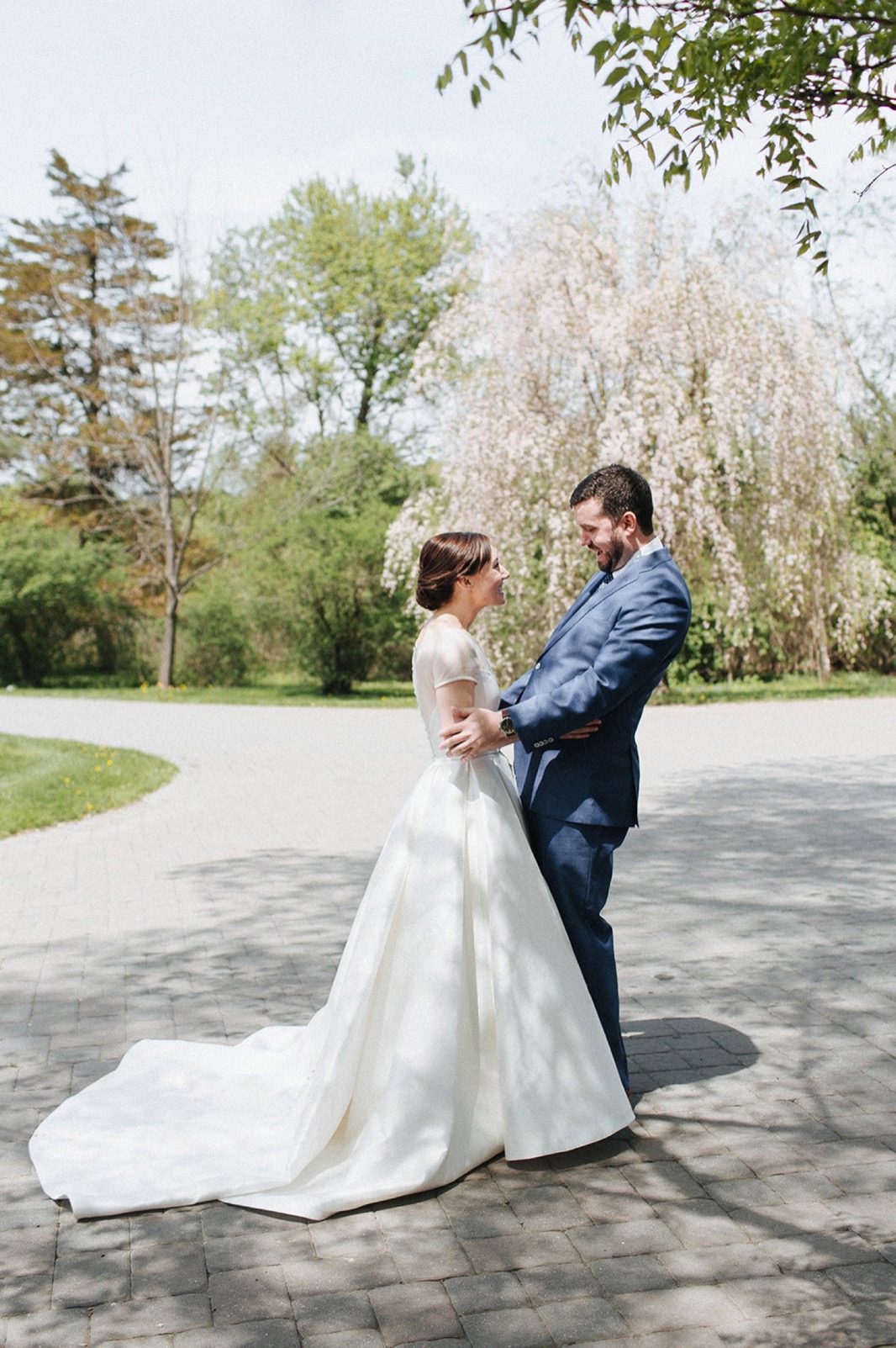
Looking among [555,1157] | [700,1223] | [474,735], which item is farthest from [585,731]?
[700,1223]

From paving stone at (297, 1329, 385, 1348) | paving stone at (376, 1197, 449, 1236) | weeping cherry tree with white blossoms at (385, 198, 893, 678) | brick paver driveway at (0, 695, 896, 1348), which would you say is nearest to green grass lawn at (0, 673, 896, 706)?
weeping cherry tree with white blossoms at (385, 198, 893, 678)

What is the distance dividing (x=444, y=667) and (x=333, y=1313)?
5.83 ft

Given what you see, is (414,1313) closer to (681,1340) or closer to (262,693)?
(681,1340)

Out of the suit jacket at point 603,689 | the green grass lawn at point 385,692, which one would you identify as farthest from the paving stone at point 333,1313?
the green grass lawn at point 385,692

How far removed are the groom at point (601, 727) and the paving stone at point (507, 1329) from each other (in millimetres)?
1233

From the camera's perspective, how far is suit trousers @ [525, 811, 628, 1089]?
3920 mm

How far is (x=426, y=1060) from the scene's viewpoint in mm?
3586

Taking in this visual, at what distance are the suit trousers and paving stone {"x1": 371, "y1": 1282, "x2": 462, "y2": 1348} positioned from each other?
1120 mm

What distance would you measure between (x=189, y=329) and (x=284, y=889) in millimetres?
23293

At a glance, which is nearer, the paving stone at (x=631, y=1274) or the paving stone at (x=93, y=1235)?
the paving stone at (x=631, y=1274)

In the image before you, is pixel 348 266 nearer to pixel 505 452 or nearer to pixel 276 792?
pixel 505 452

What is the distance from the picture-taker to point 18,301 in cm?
3822

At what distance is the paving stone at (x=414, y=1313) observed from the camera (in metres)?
2.80

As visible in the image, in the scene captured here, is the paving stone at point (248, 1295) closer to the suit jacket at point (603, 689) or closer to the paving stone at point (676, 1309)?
the paving stone at point (676, 1309)
